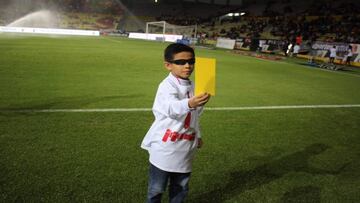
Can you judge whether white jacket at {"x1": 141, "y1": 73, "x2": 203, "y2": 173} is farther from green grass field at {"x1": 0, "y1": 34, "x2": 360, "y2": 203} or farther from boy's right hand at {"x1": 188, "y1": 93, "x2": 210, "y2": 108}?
green grass field at {"x1": 0, "y1": 34, "x2": 360, "y2": 203}

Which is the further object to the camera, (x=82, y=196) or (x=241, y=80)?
(x=241, y=80)

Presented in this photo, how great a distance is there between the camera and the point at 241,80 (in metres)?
13.1

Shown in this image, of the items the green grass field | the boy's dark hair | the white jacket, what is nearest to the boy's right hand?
the white jacket

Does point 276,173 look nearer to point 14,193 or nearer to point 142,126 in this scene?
point 142,126

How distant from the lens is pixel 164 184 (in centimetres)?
274

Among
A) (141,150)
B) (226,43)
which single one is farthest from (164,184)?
(226,43)

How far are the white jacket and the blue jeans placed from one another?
0.09m

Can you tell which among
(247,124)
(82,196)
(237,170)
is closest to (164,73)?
(247,124)

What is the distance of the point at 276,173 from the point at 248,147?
94 centimetres

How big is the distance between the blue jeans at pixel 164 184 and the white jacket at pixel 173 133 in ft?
0.31

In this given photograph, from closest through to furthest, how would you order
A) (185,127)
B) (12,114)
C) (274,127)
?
(185,127), (12,114), (274,127)

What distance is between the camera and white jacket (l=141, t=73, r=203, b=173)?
2.54m

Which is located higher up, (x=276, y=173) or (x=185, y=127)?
(x=185, y=127)

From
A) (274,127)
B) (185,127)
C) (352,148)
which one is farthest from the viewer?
(274,127)
